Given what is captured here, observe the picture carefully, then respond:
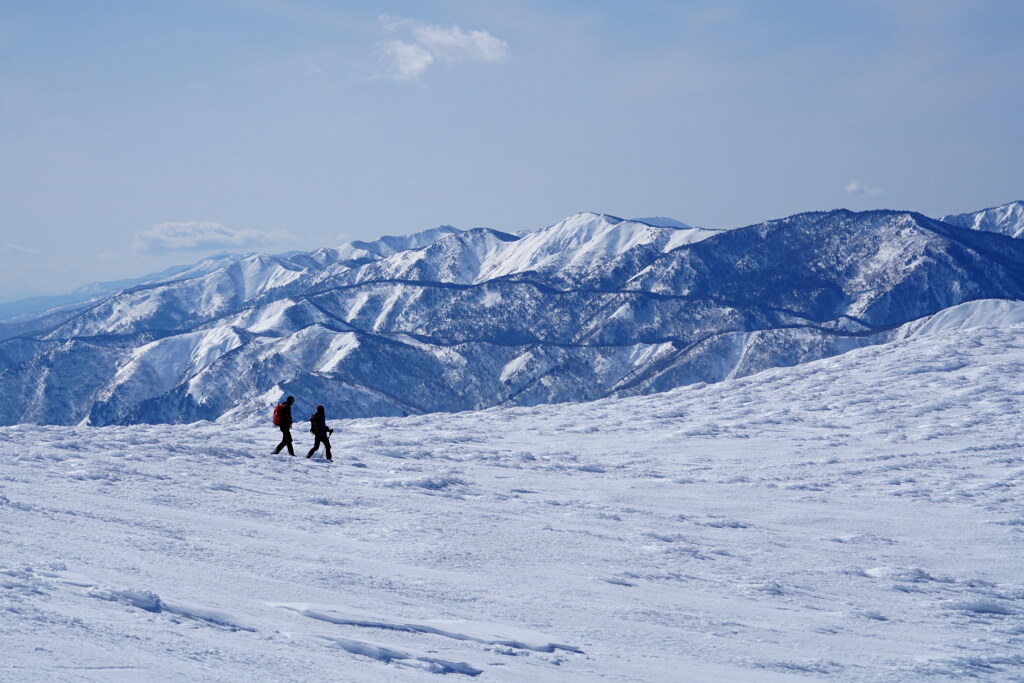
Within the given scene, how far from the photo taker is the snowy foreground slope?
10.0 m

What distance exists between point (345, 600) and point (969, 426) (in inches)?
1078

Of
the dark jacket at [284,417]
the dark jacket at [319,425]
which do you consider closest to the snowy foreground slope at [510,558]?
the dark jacket at [319,425]

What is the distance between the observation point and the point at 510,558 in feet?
51.6

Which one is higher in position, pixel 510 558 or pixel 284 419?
pixel 284 419

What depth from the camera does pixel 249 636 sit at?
385 inches

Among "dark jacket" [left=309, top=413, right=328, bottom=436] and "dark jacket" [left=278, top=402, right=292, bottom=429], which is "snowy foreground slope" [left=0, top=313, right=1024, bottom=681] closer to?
"dark jacket" [left=309, top=413, right=328, bottom=436]

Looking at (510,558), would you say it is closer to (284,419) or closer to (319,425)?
(319,425)

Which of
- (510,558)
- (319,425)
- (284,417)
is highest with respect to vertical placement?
(284,417)

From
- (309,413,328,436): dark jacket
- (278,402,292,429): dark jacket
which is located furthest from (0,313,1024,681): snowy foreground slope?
(278,402,292,429): dark jacket

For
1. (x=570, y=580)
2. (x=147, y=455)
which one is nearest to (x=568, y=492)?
(x=570, y=580)

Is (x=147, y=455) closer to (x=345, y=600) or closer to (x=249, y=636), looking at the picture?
(x=345, y=600)

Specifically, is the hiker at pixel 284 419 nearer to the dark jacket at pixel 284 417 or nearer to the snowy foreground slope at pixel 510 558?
the dark jacket at pixel 284 417

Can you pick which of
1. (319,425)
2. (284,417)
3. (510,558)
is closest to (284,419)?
(284,417)

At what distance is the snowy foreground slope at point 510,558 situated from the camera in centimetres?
1002
